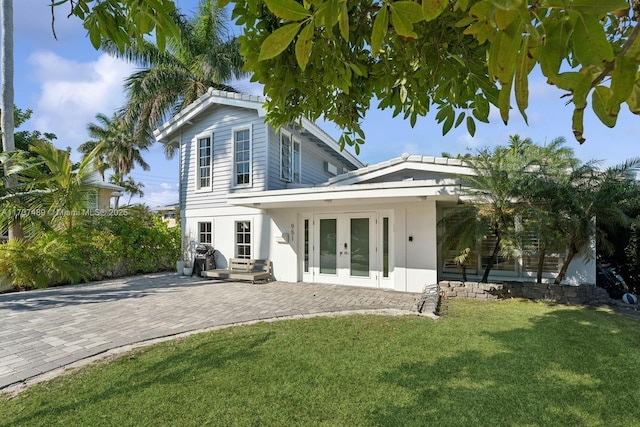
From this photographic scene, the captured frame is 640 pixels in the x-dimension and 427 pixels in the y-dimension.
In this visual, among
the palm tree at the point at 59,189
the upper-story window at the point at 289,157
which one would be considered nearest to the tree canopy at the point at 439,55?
the upper-story window at the point at 289,157

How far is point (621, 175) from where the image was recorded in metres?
7.85

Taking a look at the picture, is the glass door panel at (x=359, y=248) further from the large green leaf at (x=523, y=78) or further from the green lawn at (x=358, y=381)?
the large green leaf at (x=523, y=78)

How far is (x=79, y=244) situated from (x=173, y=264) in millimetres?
3863

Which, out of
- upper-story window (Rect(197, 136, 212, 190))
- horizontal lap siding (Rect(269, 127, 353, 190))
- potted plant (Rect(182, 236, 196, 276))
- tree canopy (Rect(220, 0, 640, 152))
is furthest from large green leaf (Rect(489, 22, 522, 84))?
potted plant (Rect(182, 236, 196, 276))


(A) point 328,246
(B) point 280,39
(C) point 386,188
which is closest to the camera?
(B) point 280,39

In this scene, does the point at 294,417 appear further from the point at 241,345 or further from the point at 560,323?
the point at 560,323

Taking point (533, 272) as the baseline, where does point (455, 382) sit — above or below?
below

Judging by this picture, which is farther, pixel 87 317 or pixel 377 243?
pixel 377 243

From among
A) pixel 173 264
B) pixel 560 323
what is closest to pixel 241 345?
pixel 560 323

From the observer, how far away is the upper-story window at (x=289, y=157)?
41.3ft

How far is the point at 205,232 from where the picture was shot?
42.6 feet

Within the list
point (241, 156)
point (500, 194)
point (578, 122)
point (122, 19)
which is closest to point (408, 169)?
point (500, 194)

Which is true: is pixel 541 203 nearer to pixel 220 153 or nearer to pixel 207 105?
pixel 220 153

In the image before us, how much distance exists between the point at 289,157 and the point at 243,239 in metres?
3.68
